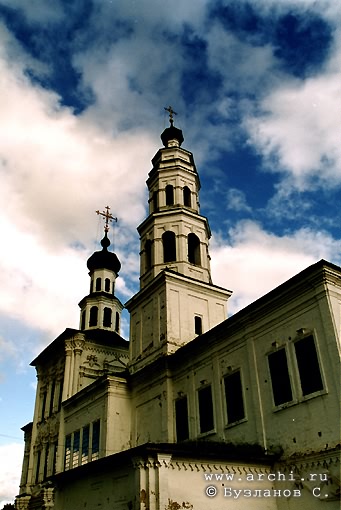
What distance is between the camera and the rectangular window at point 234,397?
18281 millimetres

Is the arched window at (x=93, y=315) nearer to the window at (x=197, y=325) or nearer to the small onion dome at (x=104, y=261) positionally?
the small onion dome at (x=104, y=261)

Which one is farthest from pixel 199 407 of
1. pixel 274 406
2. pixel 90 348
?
pixel 90 348

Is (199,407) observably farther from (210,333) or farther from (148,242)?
(148,242)

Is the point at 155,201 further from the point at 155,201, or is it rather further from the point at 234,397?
the point at 234,397

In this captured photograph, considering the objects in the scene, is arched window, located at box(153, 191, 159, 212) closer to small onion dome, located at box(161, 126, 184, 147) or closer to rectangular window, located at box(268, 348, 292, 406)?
small onion dome, located at box(161, 126, 184, 147)

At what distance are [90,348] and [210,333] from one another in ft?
50.9

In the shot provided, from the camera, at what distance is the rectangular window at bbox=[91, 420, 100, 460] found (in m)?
25.1

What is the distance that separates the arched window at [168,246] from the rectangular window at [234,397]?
994cm

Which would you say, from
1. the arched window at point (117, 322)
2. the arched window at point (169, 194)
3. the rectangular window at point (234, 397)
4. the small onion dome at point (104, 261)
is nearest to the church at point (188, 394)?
the rectangular window at point (234, 397)

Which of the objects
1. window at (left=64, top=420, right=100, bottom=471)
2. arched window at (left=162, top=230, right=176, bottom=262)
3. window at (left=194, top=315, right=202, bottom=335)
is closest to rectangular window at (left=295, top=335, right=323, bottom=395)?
window at (left=194, top=315, right=202, bottom=335)

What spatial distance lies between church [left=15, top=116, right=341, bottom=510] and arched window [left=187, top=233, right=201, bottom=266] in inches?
3.5

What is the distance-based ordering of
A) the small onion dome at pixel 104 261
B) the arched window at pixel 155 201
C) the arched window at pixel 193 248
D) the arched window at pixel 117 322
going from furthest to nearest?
the small onion dome at pixel 104 261 → the arched window at pixel 117 322 → the arched window at pixel 155 201 → the arched window at pixel 193 248

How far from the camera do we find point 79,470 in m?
17.0

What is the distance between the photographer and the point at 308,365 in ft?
51.7
